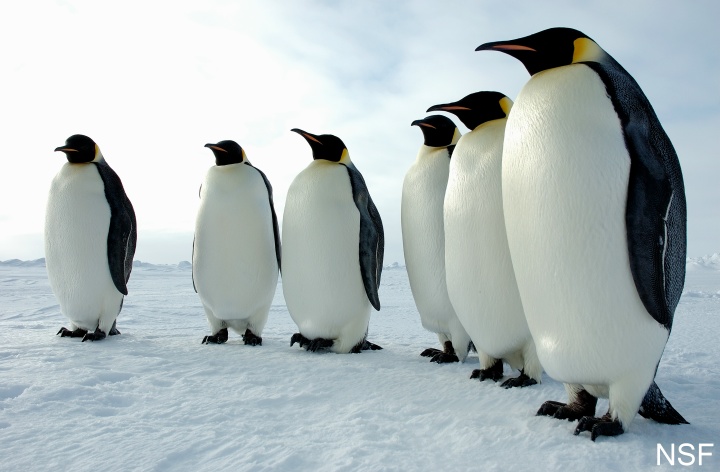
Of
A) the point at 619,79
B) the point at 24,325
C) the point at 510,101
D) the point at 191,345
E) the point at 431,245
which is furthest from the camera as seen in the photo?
the point at 24,325

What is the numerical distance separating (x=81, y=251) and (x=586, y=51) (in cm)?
424

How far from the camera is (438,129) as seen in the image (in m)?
4.21

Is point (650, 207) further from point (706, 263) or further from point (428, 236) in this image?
point (706, 263)

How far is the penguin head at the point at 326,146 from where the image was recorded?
15.4ft

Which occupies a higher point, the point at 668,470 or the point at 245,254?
the point at 245,254

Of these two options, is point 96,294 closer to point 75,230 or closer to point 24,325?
point 75,230

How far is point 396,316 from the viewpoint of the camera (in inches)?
320

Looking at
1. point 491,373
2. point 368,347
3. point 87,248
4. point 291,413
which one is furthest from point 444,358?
point 87,248

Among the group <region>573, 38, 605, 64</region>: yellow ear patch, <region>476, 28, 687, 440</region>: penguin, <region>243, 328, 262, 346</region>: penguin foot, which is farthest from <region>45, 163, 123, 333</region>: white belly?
<region>573, 38, 605, 64</region>: yellow ear patch

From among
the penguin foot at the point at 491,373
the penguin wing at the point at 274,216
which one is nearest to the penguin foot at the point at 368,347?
the penguin wing at the point at 274,216

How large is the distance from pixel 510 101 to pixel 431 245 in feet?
3.90

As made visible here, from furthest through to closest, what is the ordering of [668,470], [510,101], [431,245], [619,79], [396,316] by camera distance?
[396,316] → [431,245] → [510,101] → [619,79] → [668,470]

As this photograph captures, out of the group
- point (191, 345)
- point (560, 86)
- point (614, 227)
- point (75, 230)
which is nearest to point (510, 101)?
point (560, 86)

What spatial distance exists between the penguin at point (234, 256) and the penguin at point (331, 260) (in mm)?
418
